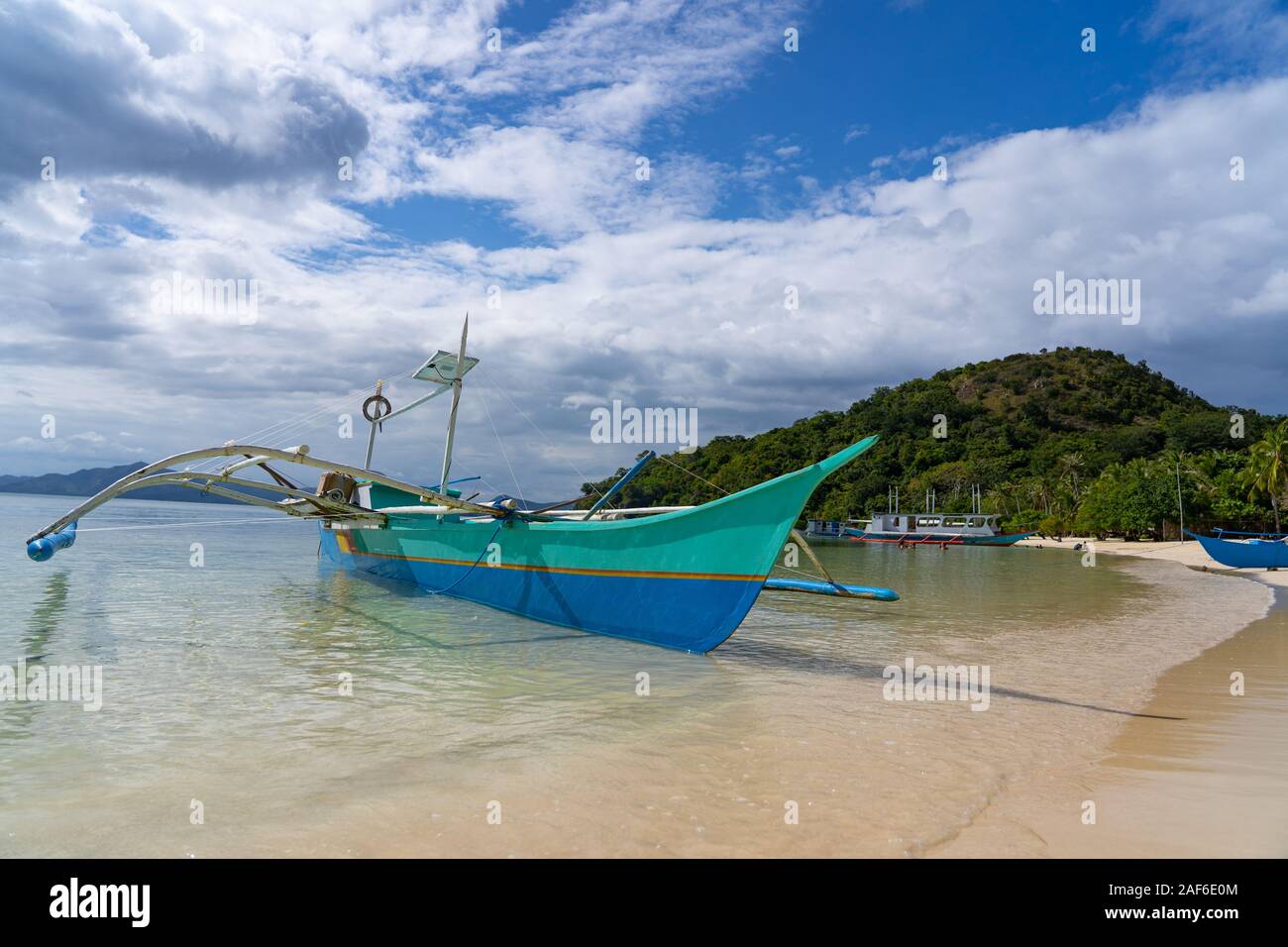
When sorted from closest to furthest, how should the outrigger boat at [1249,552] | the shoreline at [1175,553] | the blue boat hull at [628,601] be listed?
1. the blue boat hull at [628,601]
2. the shoreline at [1175,553]
3. the outrigger boat at [1249,552]

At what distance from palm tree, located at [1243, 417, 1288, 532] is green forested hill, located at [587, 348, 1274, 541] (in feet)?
36.0

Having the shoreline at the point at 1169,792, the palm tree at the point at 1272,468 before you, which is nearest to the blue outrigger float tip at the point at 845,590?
the shoreline at the point at 1169,792

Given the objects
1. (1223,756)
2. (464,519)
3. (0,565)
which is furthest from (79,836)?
(0,565)

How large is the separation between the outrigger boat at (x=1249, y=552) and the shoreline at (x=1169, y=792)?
2739 centimetres

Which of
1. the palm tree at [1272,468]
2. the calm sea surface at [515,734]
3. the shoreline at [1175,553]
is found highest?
the palm tree at [1272,468]

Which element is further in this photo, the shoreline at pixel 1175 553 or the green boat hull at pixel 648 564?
the shoreline at pixel 1175 553

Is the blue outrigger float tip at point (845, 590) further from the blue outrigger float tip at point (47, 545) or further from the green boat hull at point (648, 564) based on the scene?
the blue outrigger float tip at point (47, 545)

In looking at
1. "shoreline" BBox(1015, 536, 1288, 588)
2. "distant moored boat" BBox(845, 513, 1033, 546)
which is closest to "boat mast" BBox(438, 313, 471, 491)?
"shoreline" BBox(1015, 536, 1288, 588)

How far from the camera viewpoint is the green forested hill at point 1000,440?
75188mm

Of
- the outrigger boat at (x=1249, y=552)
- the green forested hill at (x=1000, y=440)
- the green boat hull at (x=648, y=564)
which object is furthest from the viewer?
the green forested hill at (x=1000, y=440)

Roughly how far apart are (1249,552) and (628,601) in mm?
30829

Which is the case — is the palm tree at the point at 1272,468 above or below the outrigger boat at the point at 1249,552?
above

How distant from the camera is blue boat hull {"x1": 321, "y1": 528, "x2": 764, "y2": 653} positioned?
327 inches
